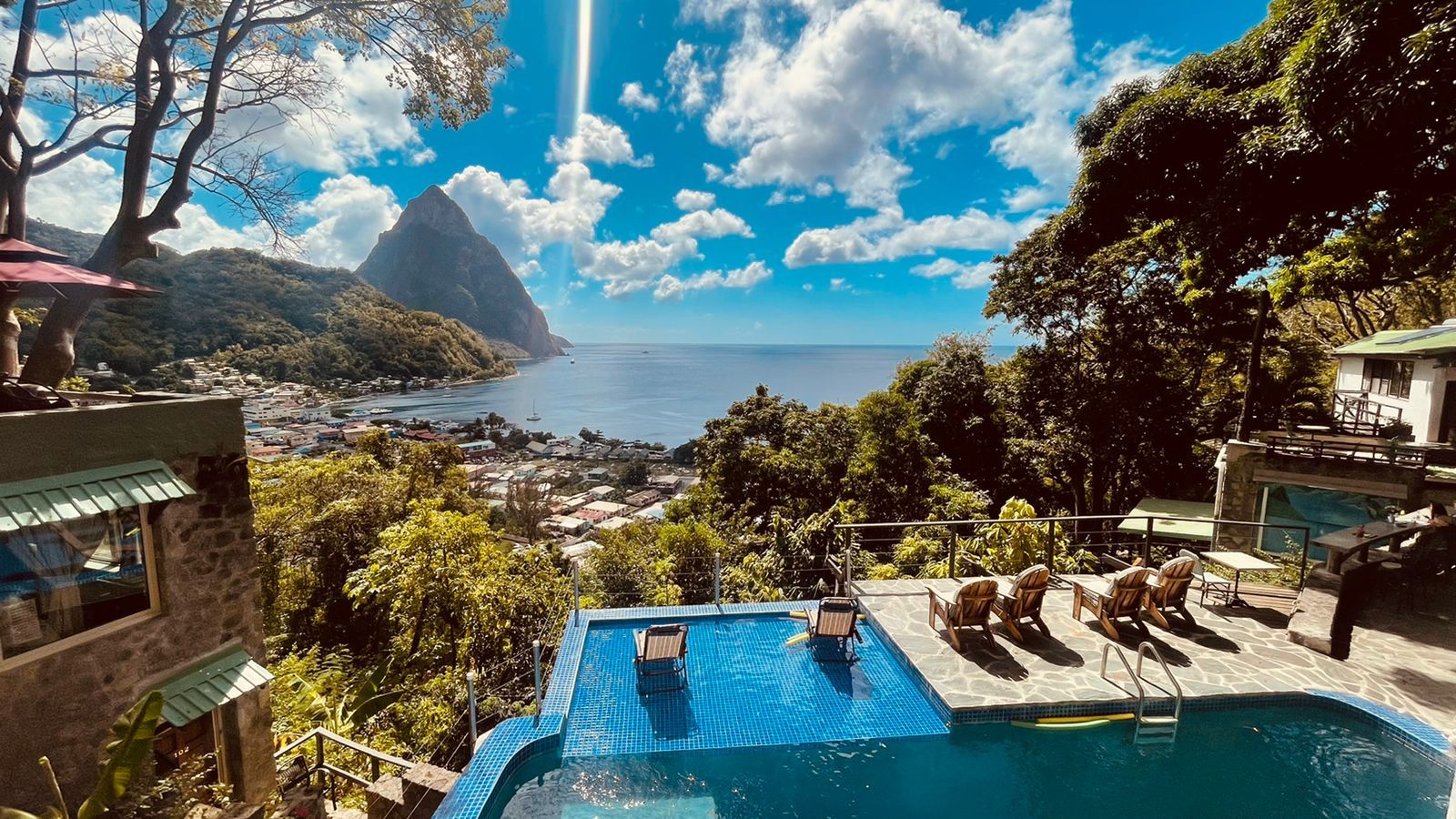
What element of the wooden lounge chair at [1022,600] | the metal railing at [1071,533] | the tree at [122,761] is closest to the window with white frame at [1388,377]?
the metal railing at [1071,533]

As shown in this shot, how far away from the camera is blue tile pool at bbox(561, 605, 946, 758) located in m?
5.93

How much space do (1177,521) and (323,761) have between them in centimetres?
1907

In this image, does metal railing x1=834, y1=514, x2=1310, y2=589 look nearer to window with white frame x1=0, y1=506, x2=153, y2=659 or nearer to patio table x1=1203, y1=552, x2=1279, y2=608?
patio table x1=1203, y1=552, x2=1279, y2=608

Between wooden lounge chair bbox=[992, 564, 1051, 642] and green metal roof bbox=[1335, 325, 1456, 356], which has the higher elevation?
green metal roof bbox=[1335, 325, 1456, 356]

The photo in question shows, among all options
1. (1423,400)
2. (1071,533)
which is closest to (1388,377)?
(1423,400)

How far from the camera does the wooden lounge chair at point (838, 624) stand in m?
7.43

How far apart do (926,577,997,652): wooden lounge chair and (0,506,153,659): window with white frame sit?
8.80 m

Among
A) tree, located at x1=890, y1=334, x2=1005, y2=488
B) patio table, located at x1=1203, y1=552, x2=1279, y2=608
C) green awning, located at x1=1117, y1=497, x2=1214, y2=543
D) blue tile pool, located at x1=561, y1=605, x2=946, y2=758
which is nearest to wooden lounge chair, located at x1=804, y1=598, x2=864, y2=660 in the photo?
blue tile pool, located at x1=561, y1=605, x2=946, y2=758

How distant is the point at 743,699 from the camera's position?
21.5 ft

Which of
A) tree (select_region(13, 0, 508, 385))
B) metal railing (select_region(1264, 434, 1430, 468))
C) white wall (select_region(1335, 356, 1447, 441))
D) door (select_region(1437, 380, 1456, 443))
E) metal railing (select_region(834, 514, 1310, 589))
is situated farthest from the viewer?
white wall (select_region(1335, 356, 1447, 441))

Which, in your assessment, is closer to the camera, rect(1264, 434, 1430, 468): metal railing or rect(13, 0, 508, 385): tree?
rect(13, 0, 508, 385): tree

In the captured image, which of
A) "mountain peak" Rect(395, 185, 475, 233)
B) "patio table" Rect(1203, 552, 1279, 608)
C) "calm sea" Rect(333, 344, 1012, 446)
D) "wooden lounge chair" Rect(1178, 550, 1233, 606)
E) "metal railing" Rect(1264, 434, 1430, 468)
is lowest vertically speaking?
"calm sea" Rect(333, 344, 1012, 446)

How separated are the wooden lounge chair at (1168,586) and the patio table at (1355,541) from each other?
1.59m

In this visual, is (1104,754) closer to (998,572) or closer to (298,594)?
(998,572)
